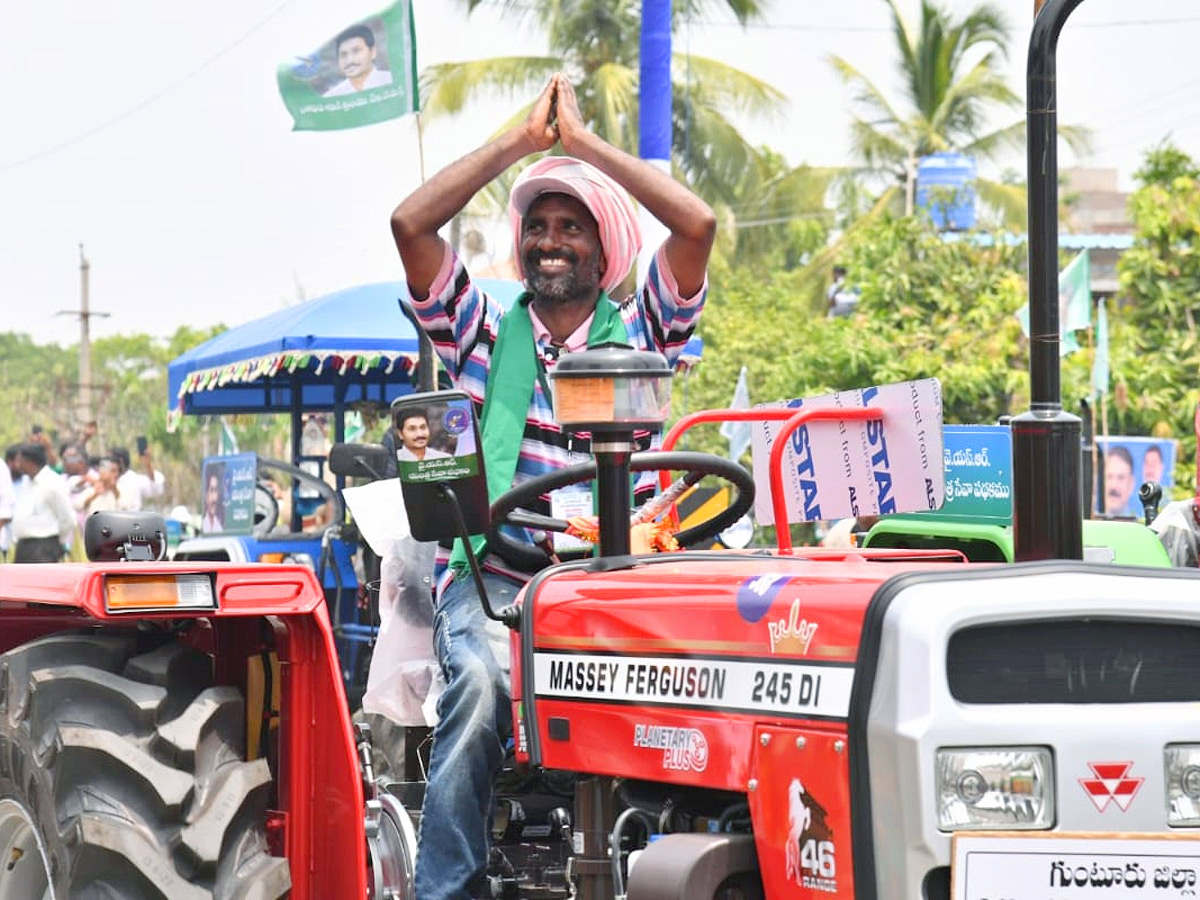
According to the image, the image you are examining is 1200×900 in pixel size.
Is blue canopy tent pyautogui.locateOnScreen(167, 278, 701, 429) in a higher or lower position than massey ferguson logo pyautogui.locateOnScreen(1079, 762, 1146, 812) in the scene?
higher

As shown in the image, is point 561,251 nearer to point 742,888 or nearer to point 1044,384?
point 1044,384

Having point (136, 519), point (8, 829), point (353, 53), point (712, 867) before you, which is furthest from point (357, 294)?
point (712, 867)

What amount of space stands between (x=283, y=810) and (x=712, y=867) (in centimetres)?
125

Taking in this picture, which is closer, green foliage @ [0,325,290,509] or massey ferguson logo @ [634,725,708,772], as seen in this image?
massey ferguson logo @ [634,725,708,772]

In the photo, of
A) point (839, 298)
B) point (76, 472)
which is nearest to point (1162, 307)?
point (839, 298)

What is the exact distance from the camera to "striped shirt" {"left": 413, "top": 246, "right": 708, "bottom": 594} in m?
4.73

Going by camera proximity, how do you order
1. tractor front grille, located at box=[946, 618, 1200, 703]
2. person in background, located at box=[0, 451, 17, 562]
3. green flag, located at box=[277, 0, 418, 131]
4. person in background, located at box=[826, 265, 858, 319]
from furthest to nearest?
person in background, located at box=[826, 265, 858, 319], person in background, located at box=[0, 451, 17, 562], green flag, located at box=[277, 0, 418, 131], tractor front grille, located at box=[946, 618, 1200, 703]

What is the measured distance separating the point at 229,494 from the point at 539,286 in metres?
9.10

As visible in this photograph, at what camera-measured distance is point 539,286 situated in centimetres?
487

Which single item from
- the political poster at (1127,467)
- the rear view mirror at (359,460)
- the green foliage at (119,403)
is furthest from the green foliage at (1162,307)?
the green foliage at (119,403)

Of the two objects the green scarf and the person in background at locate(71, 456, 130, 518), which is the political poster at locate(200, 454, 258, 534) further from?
the green scarf

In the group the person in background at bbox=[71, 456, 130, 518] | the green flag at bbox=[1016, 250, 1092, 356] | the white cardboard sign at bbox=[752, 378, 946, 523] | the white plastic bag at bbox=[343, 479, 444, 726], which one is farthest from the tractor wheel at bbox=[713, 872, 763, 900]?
the person in background at bbox=[71, 456, 130, 518]

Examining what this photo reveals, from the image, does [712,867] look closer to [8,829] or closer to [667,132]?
[8,829]

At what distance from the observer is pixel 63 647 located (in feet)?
13.1
